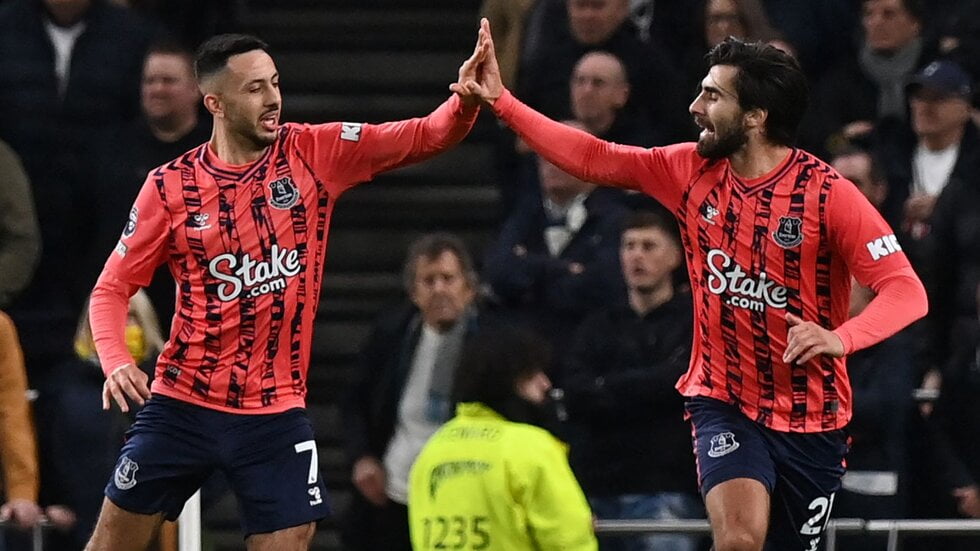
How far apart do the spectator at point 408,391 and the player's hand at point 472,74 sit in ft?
5.17

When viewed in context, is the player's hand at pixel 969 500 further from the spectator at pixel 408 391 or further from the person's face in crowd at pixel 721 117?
the person's face in crowd at pixel 721 117

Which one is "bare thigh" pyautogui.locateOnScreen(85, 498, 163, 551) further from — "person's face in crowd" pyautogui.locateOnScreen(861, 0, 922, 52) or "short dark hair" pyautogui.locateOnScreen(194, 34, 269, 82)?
→ "person's face in crowd" pyautogui.locateOnScreen(861, 0, 922, 52)

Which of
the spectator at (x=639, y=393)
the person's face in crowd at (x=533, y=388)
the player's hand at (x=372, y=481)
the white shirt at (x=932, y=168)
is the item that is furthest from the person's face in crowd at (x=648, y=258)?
the white shirt at (x=932, y=168)

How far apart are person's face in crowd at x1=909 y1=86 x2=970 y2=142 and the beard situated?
94.5 inches

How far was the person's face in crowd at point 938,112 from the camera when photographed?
10086 mm

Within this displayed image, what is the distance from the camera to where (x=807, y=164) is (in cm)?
796

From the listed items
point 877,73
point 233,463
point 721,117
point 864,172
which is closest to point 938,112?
point 864,172

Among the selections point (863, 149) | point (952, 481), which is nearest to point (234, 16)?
point (863, 149)

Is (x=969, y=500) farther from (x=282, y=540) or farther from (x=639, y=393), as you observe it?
(x=282, y=540)

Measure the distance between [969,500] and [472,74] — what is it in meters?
2.83

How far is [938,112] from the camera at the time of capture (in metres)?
10.1

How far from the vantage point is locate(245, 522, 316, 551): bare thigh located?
25.5ft

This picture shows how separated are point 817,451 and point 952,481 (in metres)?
1.63

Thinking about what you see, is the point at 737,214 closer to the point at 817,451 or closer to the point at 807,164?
the point at 807,164
